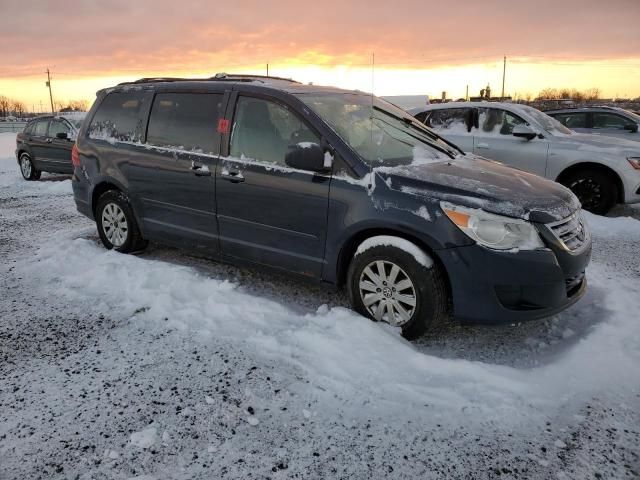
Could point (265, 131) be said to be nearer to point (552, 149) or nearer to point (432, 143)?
point (432, 143)

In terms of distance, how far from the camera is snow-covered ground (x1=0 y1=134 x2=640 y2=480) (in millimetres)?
2328

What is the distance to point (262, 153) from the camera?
13.0 ft

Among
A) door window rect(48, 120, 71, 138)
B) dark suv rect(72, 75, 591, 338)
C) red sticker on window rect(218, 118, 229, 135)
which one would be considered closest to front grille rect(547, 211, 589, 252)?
dark suv rect(72, 75, 591, 338)

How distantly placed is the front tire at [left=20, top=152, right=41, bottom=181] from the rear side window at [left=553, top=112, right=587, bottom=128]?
12198 mm

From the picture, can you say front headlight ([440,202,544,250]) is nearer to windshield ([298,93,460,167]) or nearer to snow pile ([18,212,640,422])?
snow pile ([18,212,640,422])

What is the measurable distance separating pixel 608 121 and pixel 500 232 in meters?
9.10

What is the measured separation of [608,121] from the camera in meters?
10.3

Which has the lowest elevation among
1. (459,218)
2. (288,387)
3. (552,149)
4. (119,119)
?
(288,387)

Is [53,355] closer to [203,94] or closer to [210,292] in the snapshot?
[210,292]

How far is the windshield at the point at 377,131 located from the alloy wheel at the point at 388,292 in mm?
790

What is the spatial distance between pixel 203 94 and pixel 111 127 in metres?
1.39

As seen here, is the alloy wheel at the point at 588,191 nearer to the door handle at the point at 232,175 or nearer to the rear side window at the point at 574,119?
the rear side window at the point at 574,119

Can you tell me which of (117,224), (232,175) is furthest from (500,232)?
(117,224)

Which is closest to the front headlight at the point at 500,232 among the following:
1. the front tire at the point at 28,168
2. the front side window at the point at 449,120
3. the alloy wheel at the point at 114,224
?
the alloy wheel at the point at 114,224
